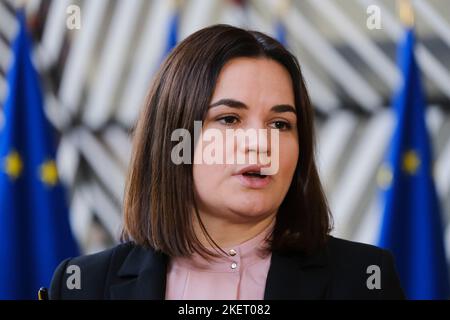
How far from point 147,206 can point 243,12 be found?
2.71 meters

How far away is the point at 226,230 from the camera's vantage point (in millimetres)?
1271

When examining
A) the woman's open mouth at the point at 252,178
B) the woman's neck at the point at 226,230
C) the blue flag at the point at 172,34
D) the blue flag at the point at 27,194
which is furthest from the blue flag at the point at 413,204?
the woman's open mouth at the point at 252,178

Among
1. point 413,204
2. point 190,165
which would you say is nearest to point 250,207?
point 190,165

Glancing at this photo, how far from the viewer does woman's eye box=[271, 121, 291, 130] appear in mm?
1205

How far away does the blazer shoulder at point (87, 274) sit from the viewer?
4.26ft

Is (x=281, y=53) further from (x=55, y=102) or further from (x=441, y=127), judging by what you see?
(x=55, y=102)

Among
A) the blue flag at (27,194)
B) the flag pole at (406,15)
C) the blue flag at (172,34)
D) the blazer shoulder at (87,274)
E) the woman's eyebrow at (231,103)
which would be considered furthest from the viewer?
the blue flag at (172,34)

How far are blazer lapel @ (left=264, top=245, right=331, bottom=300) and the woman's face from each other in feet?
0.31

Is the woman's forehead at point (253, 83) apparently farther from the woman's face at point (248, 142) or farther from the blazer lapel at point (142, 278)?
the blazer lapel at point (142, 278)

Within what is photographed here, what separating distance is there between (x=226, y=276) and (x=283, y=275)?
0.11 meters

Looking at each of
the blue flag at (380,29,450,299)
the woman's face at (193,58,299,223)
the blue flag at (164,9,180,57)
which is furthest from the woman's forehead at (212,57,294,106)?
A: the blue flag at (164,9,180,57)

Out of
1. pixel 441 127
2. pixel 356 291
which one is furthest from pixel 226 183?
pixel 441 127

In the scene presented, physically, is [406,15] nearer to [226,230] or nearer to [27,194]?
[27,194]

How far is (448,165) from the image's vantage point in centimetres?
367
